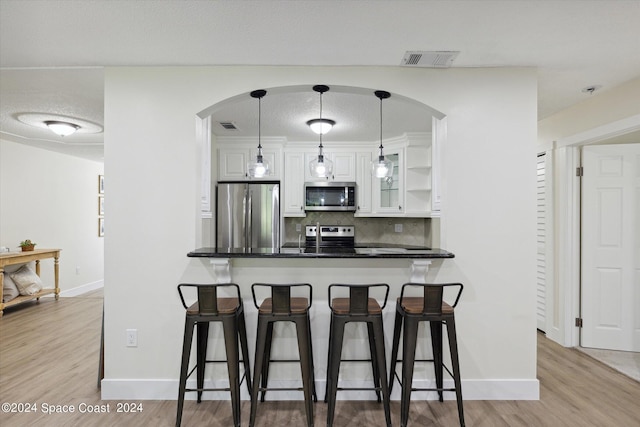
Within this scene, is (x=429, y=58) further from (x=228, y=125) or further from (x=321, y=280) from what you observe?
(x=228, y=125)

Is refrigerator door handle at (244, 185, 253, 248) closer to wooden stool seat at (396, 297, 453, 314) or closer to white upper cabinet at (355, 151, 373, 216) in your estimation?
white upper cabinet at (355, 151, 373, 216)

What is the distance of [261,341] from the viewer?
2008mm

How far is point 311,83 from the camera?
2.40 m

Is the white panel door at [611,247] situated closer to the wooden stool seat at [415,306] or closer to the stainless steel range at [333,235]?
the wooden stool seat at [415,306]

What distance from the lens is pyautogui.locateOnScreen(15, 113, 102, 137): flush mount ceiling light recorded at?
11.8ft

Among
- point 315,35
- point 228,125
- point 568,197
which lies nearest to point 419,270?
point 315,35

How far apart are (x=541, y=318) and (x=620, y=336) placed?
2.13 ft

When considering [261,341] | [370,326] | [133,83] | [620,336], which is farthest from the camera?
[620,336]

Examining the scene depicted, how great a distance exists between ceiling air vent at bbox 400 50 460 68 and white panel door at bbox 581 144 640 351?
6.55ft

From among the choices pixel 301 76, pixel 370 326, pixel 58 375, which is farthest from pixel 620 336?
pixel 58 375

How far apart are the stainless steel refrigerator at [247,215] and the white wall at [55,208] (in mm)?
3061

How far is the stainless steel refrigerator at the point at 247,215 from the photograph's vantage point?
14.1ft

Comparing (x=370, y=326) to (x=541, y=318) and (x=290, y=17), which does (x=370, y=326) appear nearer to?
(x=290, y=17)

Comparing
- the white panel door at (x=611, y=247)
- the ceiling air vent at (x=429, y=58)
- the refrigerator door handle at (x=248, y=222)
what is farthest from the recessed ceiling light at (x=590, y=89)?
the refrigerator door handle at (x=248, y=222)
